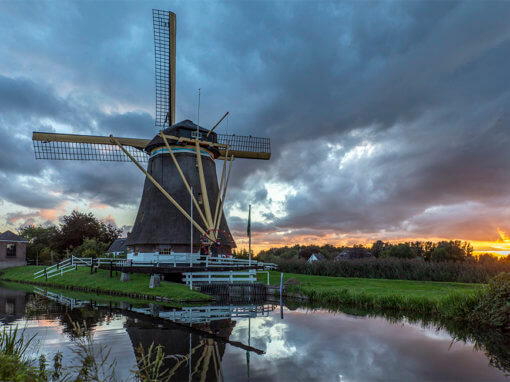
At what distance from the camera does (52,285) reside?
1146 inches

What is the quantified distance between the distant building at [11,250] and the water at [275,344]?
116ft

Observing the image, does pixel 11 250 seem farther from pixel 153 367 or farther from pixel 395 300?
pixel 153 367

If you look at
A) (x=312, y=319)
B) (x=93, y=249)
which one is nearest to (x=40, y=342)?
(x=312, y=319)

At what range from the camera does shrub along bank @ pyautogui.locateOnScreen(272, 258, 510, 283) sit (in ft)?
80.4

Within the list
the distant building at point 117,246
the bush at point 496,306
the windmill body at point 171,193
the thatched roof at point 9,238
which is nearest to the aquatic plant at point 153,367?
the bush at point 496,306

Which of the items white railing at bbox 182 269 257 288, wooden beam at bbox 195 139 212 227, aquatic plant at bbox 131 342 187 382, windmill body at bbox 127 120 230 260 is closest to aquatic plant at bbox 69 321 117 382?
aquatic plant at bbox 131 342 187 382

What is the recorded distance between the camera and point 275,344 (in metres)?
10.2

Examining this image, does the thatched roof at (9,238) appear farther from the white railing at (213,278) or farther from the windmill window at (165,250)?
the white railing at (213,278)

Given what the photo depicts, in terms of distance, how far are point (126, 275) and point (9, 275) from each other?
23.4 metres

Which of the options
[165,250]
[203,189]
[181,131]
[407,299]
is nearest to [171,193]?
[203,189]

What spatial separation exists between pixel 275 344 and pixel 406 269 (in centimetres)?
→ 2149

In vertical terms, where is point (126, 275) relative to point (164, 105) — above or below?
below

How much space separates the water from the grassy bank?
3.17 m

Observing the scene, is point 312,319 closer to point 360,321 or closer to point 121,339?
point 360,321
